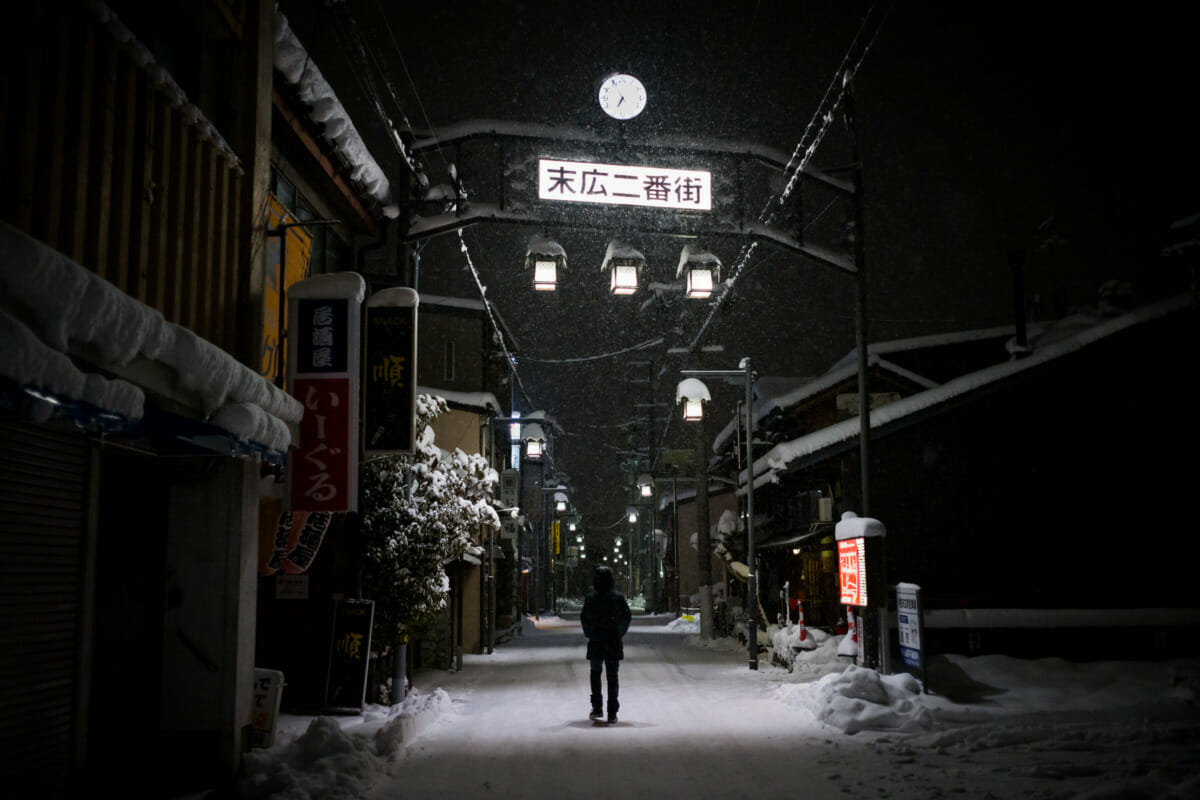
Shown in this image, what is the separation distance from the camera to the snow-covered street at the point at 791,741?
9.16 meters

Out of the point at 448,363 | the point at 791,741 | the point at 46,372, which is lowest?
the point at 791,741

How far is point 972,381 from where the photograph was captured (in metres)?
24.9

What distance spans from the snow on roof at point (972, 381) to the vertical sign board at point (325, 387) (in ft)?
55.7

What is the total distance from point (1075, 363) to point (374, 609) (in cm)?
1851

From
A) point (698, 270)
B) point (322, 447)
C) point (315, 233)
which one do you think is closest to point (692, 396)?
point (698, 270)

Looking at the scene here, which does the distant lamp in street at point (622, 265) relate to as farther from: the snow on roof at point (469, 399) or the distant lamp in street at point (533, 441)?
the distant lamp in street at point (533, 441)

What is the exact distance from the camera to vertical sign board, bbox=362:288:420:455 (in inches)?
517

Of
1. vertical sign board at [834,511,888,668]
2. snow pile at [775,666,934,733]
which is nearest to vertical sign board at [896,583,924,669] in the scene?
snow pile at [775,666,934,733]

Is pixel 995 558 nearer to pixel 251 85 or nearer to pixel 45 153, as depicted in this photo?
pixel 251 85

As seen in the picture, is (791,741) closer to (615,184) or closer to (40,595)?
(40,595)

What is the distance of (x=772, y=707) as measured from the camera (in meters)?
15.3

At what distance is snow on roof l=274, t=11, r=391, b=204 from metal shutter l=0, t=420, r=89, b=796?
6079 mm

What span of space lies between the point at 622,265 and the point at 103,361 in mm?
11212

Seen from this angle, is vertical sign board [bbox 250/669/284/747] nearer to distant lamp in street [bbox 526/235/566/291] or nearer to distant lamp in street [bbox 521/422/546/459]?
distant lamp in street [bbox 526/235/566/291]
